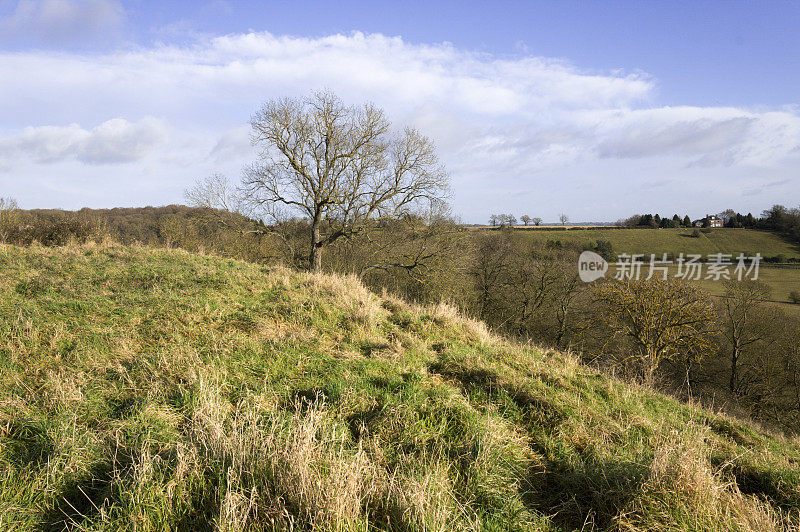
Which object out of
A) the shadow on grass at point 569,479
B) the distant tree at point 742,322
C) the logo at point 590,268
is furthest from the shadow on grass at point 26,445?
the logo at point 590,268

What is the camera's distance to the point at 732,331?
27.3m

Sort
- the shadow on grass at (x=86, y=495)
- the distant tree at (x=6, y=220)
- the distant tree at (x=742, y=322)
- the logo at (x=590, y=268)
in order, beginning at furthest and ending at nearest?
the logo at (x=590, y=268) → the distant tree at (x=742, y=322) → the distant tree at (x=6, y=220) → the shadow on grass at (x=86, y=495)

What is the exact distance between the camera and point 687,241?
7194cm

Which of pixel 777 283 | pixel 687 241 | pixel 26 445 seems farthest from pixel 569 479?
pixel 687 241

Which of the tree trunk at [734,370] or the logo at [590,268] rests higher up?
the logo at [590,268]

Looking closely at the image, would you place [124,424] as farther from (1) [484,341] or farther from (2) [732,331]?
(2) [732,331]

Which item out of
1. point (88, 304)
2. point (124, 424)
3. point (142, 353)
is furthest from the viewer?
point (88, 304)

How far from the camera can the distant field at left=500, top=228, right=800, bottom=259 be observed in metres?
65.6

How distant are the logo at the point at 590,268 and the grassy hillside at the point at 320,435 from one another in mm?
30586

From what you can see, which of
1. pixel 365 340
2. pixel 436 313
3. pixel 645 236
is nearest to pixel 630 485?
pixel 365 340

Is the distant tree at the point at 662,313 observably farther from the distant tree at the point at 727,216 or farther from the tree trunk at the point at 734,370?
the distant tree at the point at 727,216

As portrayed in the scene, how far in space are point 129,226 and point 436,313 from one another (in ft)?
155

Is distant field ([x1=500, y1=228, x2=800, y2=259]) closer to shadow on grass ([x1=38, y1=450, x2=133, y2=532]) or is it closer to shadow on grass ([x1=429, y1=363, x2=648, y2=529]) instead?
shadow on grass ([x1=429, y1=363, x2=648, y2=529])

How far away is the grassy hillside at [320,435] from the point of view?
96.5 inches
